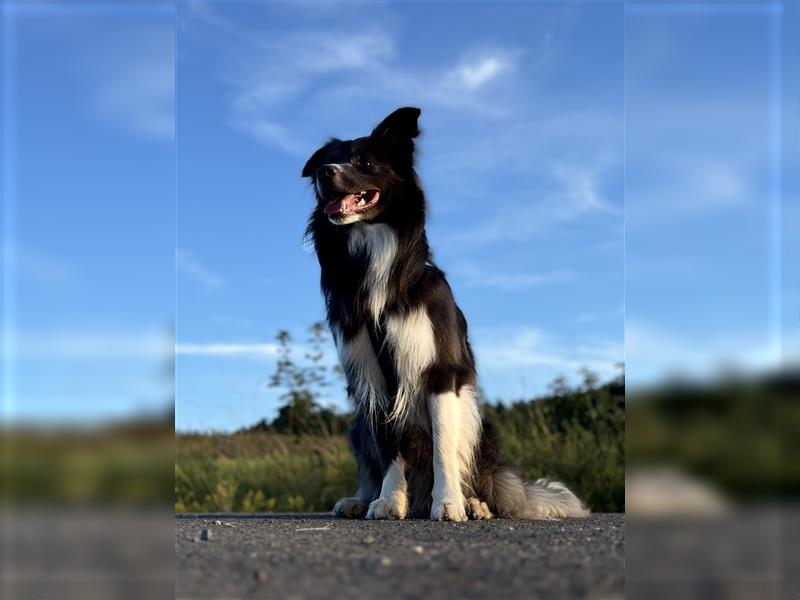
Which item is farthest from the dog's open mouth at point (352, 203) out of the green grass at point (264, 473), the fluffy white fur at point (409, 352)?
the green grass at point (264, 473)

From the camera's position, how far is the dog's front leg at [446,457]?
5.83 metres

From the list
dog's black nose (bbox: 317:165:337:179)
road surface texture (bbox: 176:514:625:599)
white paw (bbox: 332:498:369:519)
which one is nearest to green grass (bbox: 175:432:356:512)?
white paw (bbox: 332:498:369:519)

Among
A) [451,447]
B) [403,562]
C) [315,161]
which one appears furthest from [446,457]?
[315,161]

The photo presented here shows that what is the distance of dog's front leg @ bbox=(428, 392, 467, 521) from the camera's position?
5832 millimetres

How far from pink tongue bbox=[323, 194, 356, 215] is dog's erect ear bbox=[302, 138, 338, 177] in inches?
19.4

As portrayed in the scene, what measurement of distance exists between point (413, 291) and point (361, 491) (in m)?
1.75

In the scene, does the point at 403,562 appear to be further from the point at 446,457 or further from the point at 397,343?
the point at 397,343

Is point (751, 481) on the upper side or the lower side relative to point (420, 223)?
lower

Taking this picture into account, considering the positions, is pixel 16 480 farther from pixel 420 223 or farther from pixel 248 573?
pixel 420 223

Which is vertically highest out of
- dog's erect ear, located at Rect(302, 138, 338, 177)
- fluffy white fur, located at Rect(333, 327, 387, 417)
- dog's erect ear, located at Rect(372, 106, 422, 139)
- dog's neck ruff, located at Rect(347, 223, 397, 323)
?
dog's erect ear, located at Rect(372, 106, 422, 139)

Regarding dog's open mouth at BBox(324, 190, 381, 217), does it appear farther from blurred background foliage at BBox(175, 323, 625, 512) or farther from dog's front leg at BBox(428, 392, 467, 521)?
blurred background foliage at BBox(175, 323, 625, 512)

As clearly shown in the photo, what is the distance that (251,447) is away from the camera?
36.3ft

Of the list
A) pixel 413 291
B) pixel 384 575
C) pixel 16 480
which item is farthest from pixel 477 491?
pixel 16 480

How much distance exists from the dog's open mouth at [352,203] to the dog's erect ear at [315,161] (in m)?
0.50
